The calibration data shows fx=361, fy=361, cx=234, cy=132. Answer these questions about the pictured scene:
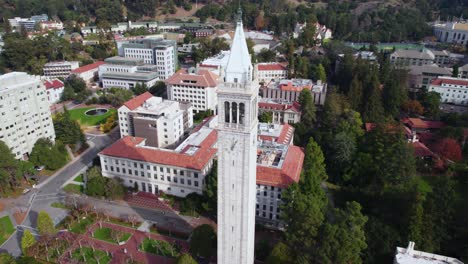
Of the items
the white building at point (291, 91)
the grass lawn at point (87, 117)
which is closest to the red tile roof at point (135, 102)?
the grass lawn at point (87, 117)

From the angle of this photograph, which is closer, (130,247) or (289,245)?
(289,245)

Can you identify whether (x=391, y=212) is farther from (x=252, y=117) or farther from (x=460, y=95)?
(x=460, y=95)

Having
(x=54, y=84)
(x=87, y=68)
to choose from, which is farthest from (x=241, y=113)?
(x=87, y=68)

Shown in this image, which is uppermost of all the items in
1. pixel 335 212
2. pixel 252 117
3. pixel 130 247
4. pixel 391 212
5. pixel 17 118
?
pixel 252 117

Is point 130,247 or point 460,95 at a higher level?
point 460,95

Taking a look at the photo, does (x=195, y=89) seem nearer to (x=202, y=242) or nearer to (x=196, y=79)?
(x=196, y=79)

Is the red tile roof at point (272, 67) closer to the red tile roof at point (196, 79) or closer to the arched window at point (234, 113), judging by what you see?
the red tile roof at point (196, 79)

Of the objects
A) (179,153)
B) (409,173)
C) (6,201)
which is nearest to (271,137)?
(179,153)
